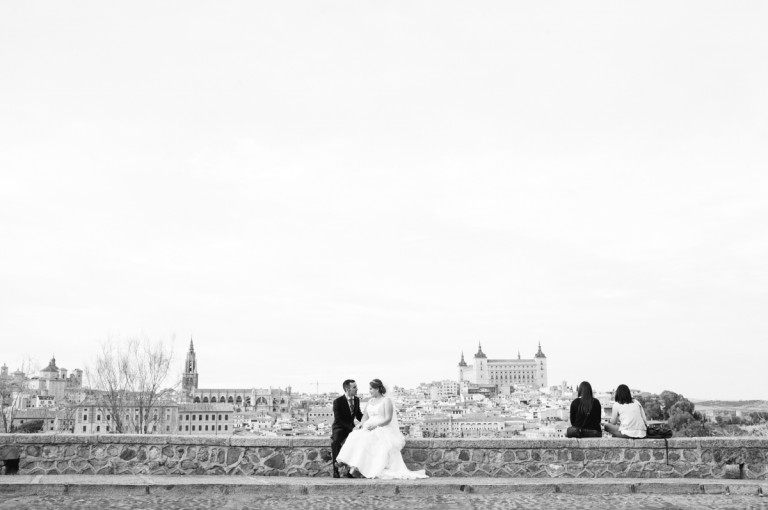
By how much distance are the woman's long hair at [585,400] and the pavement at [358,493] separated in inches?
53.3

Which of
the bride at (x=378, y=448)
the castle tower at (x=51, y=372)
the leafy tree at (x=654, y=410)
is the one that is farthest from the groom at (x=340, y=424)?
the castle tower at (x=51, y=372)

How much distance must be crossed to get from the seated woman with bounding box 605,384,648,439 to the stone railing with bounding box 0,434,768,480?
0.31 metres

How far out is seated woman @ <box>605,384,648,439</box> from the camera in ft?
32.5

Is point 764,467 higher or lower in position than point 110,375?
lower

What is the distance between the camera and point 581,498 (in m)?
8.30

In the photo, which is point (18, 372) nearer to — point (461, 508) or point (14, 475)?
point (14, 475)

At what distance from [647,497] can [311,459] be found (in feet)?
13.4

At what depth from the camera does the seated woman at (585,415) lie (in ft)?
33.7

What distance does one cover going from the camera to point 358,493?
8.22 metres

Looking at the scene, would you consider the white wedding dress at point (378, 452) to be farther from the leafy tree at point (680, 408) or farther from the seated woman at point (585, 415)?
the leafy tree at point (680, 408)

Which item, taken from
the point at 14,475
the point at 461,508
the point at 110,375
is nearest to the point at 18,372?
the point at 110,375

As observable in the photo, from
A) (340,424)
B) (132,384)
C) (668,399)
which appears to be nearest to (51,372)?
(668,399)

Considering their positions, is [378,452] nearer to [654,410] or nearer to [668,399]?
[654,410]

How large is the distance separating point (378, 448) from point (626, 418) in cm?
353
